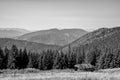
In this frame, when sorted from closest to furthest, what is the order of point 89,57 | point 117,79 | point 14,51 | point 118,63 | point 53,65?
1. point 117,79
2. point 14,51
3. point 118,63
4. point 53,65
5. point 89,57

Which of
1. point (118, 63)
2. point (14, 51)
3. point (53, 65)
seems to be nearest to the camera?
point (14, 51)

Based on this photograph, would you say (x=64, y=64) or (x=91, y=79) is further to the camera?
(x=64, y=64)

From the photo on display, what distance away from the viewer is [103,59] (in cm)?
8650

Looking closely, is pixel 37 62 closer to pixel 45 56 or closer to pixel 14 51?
pixel 45 56

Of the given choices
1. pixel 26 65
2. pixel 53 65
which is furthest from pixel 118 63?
pixel 26 65

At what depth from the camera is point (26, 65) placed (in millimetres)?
85438

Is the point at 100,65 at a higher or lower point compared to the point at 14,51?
lower

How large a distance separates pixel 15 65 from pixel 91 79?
207ft

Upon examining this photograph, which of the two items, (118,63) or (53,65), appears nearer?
(118,63)

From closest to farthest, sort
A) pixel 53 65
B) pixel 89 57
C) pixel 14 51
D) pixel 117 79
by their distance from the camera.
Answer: pixel 117 79
pixel 14 51
pixel 53 65
pixel 89 57

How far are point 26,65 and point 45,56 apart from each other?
12.4 m

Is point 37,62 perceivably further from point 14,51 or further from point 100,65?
point 100,65

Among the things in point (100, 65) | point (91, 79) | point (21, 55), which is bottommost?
point (100, 65)

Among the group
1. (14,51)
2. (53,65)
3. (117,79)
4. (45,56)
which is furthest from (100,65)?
(117,79)
